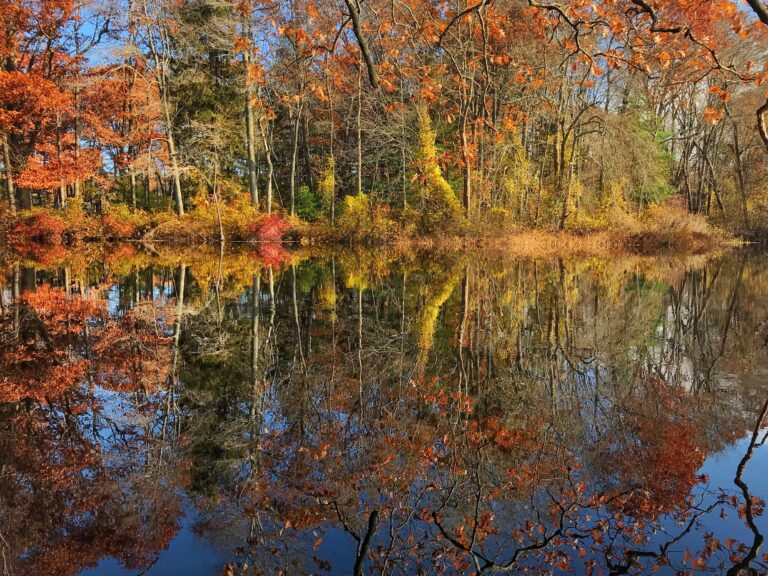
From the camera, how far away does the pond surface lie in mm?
2631

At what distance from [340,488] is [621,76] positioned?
81.1 feet

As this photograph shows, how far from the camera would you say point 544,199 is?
26.1 metres

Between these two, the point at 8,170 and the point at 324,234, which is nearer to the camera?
the point at 8,170

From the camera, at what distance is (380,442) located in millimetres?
3783

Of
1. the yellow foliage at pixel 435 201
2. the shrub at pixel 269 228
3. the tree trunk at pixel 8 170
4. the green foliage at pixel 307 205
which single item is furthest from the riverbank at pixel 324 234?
the green foliage at pixel 307 205

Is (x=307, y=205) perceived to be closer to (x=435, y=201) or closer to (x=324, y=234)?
(x=324, y=234)

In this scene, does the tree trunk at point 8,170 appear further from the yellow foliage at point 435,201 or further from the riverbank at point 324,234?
the yellow foliage at point 435,201

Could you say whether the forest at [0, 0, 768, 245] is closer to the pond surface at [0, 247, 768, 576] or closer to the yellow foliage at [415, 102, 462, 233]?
the yellow foliage at [415, 102, 462, 233]

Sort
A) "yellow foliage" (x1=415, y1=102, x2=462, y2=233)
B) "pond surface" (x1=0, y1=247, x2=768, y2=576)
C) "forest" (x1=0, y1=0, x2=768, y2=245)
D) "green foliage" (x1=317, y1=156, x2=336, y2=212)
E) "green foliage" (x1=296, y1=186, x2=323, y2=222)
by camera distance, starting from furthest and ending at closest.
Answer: "green foliage" (x1=296, y1=186, x2=323, y2=222) < "green foliage" (x1=317, y1=156, x2=336, y2=212) < "yellow foliage" (x1=415, y1=102, x2=462, y2=233) < "forest" (x1=0, y1=0, x2=768, y2=245) < "pond surface" (x1=0, y1=247, x2=768, y2=576)

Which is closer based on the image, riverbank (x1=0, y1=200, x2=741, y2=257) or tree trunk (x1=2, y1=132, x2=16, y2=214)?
riverbank (x1=0, y1=200, x2=741, y2=257)

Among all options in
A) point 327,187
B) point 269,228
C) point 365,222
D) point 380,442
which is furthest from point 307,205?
point 380,442

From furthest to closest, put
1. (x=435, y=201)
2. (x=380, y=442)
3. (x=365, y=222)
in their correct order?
(x=365, y=222)
(x=435, y=201)
(x=380, y=442)

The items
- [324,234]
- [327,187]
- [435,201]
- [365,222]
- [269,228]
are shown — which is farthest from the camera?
[327,187]

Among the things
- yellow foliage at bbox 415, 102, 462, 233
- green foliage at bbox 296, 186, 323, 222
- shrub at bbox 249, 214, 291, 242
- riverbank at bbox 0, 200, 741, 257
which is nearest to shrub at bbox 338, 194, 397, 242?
riverbank at bbox 0, 200, 741, 257
